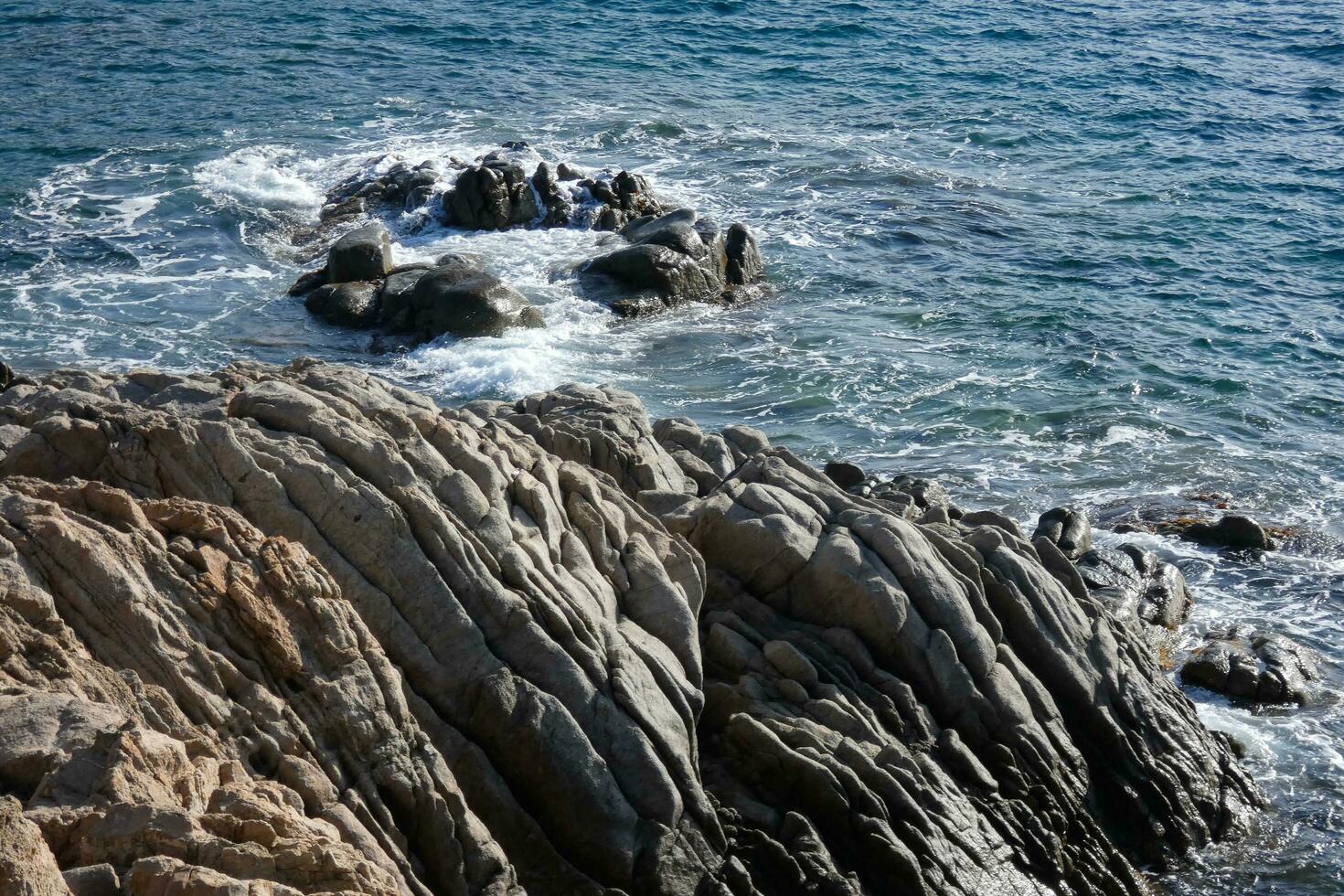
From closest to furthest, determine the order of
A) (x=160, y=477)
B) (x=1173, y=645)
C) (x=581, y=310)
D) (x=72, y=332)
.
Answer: (x=160, y=477) < (x=1173, y=645) < (x=72, y=332) < (x=581, y=310)

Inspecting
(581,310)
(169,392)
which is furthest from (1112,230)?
(169,392)

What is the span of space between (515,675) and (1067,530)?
13.1m

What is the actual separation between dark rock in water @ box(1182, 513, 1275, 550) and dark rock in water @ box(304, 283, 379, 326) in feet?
60.0

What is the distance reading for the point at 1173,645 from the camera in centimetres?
2108

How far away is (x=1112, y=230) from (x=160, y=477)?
31.7m

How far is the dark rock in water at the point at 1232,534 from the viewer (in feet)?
78.5

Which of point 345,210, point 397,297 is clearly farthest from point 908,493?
point 345,210

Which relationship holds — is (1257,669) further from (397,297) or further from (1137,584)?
(397,297)

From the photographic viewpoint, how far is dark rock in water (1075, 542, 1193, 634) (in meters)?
21.1

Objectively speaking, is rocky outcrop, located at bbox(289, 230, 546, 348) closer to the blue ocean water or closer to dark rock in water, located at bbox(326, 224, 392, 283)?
dark rock in water, located at bbox(326, 224, 392, 283)

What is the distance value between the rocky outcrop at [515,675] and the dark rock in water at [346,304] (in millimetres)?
14049

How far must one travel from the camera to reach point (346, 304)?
31609 millimetres

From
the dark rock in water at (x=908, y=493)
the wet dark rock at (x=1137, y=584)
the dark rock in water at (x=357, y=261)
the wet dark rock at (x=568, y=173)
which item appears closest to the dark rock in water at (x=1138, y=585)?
the wet dark rock at (x=1137, y=584)

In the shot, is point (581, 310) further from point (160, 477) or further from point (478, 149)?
point (160, 477)
